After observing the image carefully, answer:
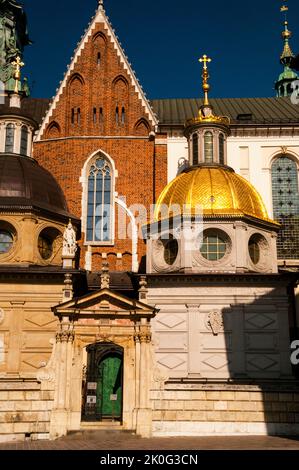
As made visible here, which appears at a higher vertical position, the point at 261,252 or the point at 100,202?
the point at 100,202

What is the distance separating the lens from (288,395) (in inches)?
791

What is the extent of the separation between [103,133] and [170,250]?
1093 cm

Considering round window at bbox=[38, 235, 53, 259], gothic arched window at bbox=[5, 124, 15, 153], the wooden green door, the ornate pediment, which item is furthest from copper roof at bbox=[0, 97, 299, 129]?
the ornate pediment

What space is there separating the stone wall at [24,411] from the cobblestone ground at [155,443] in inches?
25.9

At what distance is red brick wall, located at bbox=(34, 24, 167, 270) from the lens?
3609cm

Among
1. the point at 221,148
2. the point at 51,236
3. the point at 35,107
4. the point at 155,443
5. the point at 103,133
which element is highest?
the point at 35,107

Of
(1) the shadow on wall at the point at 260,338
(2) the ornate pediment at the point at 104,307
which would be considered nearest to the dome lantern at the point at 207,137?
(1) the shadow on wall at the point at 260,338

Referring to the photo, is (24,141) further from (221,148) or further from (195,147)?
(221,148)

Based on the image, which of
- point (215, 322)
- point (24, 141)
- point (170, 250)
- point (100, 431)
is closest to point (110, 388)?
point (215, 322)

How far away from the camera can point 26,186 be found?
98.1 ft

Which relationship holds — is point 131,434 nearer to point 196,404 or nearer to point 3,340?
point 196,404

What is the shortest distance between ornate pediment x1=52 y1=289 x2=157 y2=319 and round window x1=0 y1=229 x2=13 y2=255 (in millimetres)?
8904
